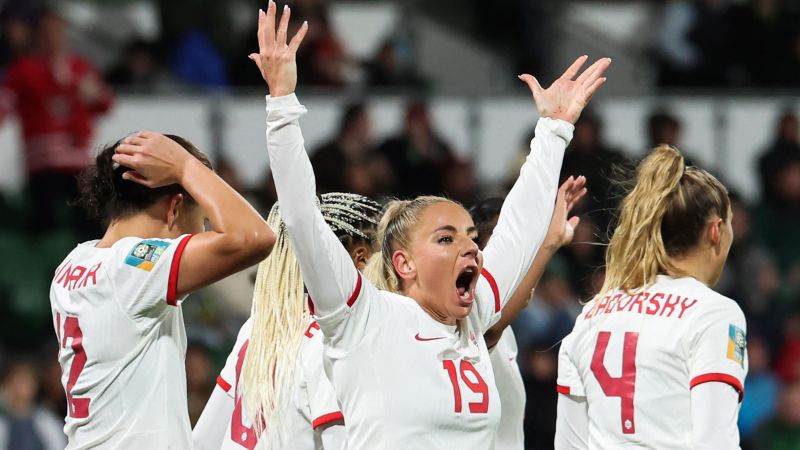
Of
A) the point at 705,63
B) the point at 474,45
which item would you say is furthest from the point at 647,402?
the point at 474,45

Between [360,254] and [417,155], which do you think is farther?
[417,155]

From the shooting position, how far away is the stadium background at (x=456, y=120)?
962cm

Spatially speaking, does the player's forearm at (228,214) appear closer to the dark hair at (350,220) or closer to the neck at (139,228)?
the neck at (139,228)

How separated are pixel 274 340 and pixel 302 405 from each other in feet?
0.92

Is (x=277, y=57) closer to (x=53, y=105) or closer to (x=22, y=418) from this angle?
(x=22, y=418)

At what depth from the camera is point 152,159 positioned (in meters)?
3.96

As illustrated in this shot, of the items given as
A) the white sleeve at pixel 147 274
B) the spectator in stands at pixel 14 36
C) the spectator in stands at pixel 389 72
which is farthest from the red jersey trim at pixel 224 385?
the spectator in stands at pixel 389 72

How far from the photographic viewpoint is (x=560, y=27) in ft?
43.5

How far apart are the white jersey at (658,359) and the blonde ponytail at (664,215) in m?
0.07

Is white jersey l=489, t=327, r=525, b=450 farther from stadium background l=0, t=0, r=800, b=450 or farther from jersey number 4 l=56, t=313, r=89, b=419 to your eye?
stadium background l=0, t=0, r=800, b=450

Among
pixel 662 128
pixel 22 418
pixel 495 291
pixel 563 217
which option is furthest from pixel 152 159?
pixel 662 128

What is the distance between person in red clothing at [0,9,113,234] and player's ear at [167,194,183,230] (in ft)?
19.0

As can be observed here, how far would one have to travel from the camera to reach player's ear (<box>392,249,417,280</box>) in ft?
13.9

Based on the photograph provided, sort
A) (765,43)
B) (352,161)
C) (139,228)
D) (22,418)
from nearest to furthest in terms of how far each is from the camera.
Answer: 1. (139,228)
2. (22,418)
3. (352,161)
4. (765,43)
